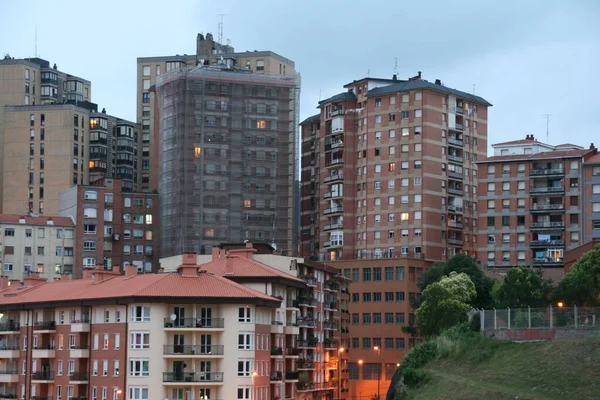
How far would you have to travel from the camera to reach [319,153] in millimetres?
187000

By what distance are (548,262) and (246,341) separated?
65.4 meters

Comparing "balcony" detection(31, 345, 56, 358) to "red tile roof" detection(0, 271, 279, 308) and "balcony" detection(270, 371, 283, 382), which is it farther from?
"balcony" detection(270, 371, 283, 382)


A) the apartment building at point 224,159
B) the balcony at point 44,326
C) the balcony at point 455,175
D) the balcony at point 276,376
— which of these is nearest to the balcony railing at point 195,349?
the balcony at point 276,376

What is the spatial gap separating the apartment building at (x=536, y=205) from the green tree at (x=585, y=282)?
30.4 metres

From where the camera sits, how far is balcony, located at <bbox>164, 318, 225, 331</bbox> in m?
104

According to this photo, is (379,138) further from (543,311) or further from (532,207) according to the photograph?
(543,311)

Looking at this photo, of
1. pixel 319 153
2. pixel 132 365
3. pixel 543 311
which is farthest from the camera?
pixel 319 153

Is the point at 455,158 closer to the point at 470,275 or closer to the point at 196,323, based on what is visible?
the point at 470,275

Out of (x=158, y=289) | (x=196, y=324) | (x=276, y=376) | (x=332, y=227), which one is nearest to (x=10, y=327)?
(x=158, y=289)

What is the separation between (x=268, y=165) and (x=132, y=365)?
71084 millimetres

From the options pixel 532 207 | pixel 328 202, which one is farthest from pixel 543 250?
pixel 328 202

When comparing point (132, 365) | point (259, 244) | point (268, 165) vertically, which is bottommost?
point (132, 365)

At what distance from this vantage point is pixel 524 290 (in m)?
129

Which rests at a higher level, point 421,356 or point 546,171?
point 546,171
